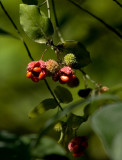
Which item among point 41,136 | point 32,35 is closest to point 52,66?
point 32,35

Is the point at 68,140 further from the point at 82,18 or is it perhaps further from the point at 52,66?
the point at 82,18

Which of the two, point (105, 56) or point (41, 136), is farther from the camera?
point (105, 56)

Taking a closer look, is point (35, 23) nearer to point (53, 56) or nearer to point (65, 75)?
point (65, 75)

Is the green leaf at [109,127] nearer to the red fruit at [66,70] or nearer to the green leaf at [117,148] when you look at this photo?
the green leaf at [117,148]

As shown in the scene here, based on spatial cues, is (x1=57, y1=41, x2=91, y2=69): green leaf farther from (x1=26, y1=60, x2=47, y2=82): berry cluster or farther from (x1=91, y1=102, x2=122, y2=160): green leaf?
(x1=91, y1=102, x2=122, y2=160): green leaf

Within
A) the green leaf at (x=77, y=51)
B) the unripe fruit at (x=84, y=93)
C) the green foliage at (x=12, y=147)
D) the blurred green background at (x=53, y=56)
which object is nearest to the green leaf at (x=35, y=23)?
the green leaf at (x=77, y=51)

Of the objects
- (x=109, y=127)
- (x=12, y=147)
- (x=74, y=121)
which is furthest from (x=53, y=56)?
(x=109, y=127)
